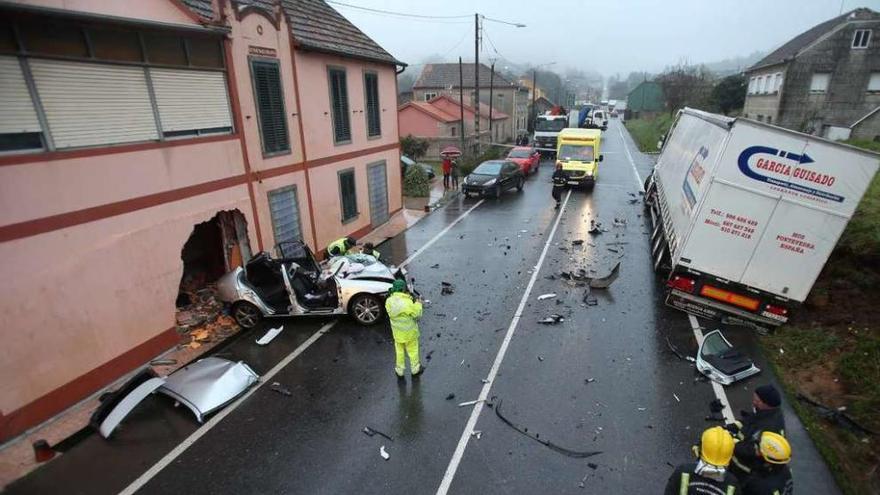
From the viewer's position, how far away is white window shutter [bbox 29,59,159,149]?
6.13 metres

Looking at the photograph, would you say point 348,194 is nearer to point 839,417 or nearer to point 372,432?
point 372,432

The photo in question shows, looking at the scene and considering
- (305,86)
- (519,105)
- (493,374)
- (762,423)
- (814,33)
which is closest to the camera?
(762,423)

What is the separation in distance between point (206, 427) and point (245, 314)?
2.93 m

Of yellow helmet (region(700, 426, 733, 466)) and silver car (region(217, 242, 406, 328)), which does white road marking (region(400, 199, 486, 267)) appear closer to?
silver car (region(217, 242, 406, 328))

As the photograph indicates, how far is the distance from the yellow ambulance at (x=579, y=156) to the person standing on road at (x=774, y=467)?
60.7 ft

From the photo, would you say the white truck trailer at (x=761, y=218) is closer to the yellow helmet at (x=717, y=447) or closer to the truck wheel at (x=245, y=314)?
the yellow helmet at (x=717, y=447)

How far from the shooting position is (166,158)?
25.4ft

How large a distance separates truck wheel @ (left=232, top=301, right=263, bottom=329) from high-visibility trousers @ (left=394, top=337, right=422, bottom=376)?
346 centimetres

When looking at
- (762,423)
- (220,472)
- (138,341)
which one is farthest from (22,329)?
(762,423)

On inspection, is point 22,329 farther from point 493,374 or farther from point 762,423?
point 762,423

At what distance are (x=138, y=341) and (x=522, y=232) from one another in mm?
11341

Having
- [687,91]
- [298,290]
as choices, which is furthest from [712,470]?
[687,91]

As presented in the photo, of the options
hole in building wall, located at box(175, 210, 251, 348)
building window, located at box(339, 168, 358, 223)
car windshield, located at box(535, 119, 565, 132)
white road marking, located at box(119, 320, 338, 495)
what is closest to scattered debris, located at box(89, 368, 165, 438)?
white road marking, located at box(119, 320, 338, 495)

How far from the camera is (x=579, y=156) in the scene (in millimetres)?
21625
